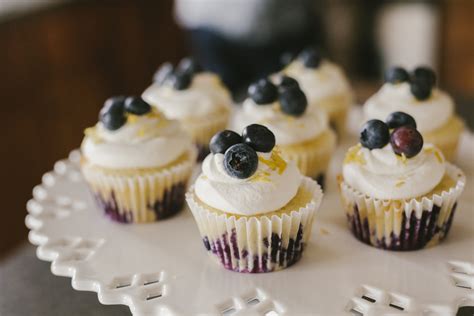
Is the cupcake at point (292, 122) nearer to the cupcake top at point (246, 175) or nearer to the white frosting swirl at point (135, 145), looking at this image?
the white frosting swirl at point (135, 145)

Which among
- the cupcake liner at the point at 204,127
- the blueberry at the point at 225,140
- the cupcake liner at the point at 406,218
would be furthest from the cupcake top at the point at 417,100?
the blueberry at the point at 225,140

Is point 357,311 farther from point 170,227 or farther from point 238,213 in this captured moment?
point 170,227

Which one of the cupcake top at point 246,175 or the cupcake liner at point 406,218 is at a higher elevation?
the cupcake top at point 246,175

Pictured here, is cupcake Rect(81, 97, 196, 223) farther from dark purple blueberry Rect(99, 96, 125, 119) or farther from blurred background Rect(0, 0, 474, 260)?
blurred background Rect(0, 0, 474, 260)

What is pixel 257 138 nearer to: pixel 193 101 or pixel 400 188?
pixel 400 188

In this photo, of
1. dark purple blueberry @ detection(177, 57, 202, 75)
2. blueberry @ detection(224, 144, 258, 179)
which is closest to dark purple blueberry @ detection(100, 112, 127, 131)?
blueberry @ detection(224, 144, 258, 179)

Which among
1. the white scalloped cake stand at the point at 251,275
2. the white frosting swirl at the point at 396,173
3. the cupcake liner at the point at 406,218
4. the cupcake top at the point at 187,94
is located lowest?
the white scalloped cake stand at the point at 251,275

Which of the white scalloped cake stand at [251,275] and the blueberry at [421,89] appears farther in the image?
the blueberry at [421,89]
